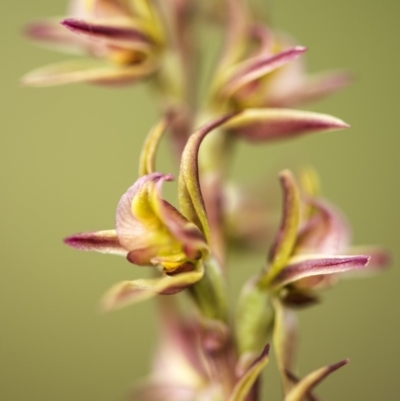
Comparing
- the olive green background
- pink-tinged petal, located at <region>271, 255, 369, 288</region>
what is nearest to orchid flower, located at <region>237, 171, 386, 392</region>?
pink-tinged petal, located at <region>271, 255, 369, 288</region>

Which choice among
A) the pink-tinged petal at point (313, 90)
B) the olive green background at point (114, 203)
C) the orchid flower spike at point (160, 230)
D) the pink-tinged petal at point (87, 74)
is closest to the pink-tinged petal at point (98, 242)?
the orchid flower spike at point (160, 230)

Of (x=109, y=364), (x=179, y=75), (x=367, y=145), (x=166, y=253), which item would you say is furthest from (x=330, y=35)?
(x=166, y=253)

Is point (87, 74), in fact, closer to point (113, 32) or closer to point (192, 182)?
point (113, 32)

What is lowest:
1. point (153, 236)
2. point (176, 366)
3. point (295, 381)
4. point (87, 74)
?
point (176, 366)

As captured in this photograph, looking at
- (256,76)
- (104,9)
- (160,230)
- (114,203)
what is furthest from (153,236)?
(114,203)

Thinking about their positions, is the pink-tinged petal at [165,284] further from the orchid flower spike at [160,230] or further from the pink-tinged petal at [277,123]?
the pink-tinged petal at [277,123]

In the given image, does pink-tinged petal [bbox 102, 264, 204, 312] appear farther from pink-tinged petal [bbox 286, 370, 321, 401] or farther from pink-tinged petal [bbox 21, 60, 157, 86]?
pink-tinged petal [bbox 21, 60, 157, 86]
